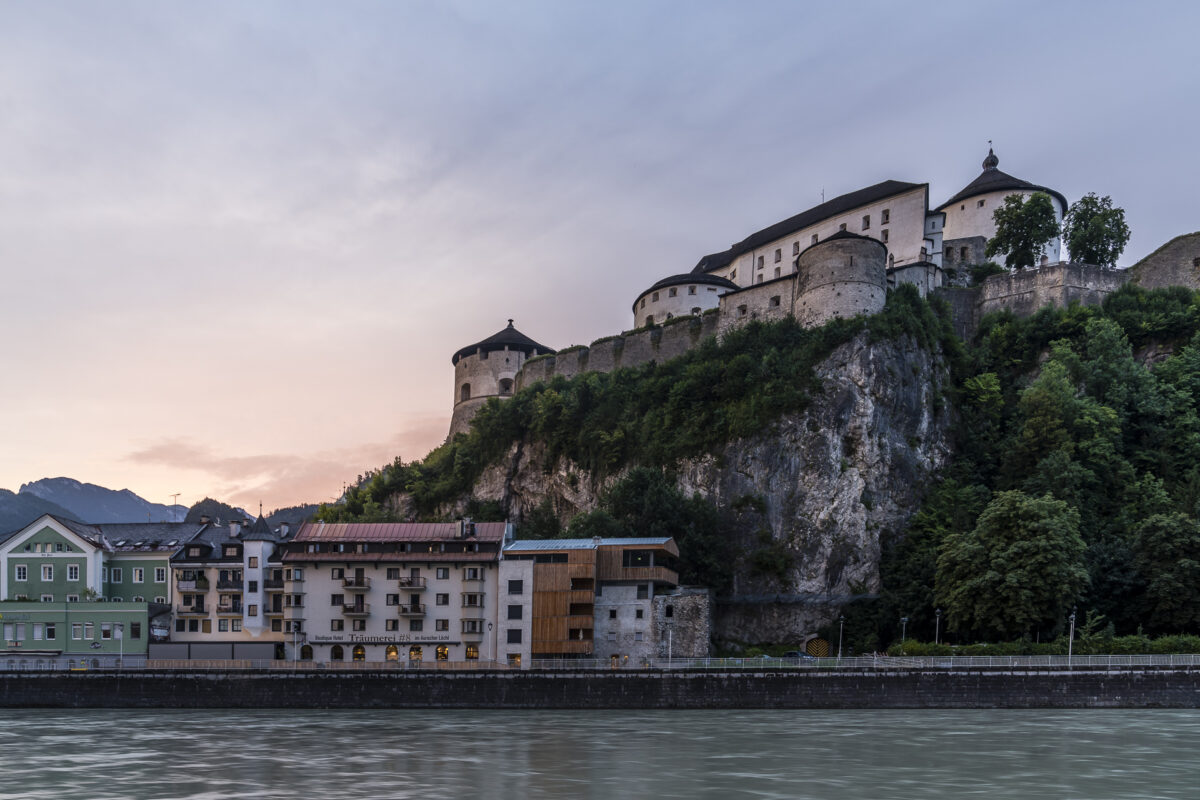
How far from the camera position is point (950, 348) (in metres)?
68.1

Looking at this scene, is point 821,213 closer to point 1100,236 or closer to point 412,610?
point 1100,236

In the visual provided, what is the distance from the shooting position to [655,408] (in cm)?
6775

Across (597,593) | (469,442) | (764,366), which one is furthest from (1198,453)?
(469,442)

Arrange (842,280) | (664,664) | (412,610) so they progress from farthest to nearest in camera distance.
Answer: (842,280)
(412,610)
(664,664)

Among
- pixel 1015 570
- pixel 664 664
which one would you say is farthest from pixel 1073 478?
pixel 664 664

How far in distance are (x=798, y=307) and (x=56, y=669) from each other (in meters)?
47.0

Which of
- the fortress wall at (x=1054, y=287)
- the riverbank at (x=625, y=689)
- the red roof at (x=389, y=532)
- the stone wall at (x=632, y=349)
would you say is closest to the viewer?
the riverbank at (x=625, y=689)

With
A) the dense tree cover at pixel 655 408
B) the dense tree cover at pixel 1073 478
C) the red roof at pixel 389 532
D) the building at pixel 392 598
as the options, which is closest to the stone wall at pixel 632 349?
the dense tree cover at pixel 655 408

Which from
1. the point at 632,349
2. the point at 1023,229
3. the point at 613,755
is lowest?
the point at 613,755

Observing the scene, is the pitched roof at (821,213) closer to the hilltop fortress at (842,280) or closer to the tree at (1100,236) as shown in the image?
the hilltop fortress at (842,280)

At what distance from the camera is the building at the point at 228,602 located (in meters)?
53.9

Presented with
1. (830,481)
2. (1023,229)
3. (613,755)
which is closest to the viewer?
(613,755)

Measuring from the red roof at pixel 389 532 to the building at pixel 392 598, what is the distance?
0.78 feet

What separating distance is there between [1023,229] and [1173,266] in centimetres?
1014
